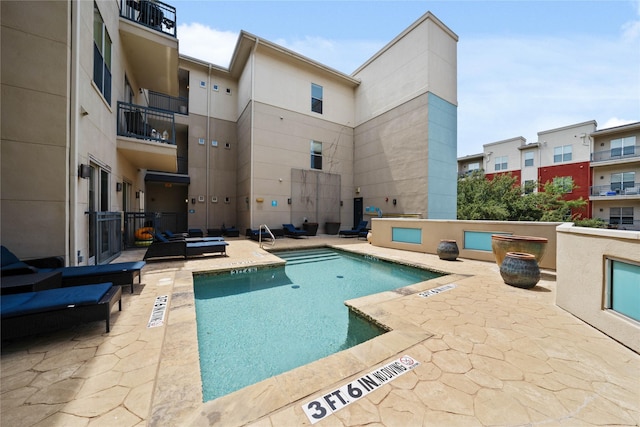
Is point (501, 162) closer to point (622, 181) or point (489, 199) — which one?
point (489, 199)

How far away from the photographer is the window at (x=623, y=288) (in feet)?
7.93

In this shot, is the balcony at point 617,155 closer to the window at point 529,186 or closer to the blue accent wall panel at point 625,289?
the window at point 529,186

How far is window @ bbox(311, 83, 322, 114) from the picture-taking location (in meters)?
14.2

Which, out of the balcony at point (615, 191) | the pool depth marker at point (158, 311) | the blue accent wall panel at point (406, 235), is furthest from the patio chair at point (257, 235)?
the balcony at point (615, 191)

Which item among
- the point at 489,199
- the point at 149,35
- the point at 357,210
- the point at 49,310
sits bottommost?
the point at 49,310

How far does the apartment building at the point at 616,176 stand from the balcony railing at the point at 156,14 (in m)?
27.7

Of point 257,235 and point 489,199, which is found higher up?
point 489,199

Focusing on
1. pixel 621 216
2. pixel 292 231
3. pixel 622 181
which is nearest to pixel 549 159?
pixel 622 181

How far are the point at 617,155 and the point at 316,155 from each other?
2244cm

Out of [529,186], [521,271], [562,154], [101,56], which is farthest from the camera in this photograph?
[562,154]

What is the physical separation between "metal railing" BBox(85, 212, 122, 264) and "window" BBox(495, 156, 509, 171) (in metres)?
29.1

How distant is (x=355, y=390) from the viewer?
1811 mm

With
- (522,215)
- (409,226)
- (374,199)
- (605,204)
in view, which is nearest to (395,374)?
(409,226)

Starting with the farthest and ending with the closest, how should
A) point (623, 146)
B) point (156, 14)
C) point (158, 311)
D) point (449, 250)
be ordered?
point (623, 146), point (156, 14), point (449, 250), point (158, 311)
